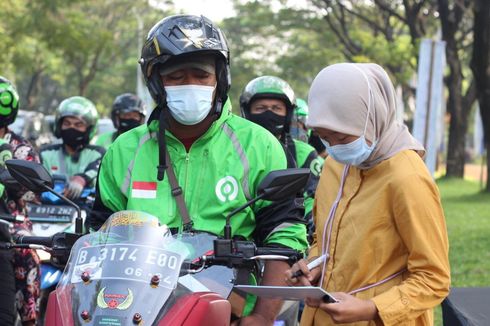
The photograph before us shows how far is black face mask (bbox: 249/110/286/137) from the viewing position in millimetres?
6703

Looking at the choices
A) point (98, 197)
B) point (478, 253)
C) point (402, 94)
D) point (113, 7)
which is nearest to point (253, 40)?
point (113, 7)

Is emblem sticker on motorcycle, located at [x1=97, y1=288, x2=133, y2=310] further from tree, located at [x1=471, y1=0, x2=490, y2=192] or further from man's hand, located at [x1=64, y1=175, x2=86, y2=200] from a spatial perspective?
tree, located at [x1=471, y1=0, x2=490, y2=192]

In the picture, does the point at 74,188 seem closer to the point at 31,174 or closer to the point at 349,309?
the point at 31,174

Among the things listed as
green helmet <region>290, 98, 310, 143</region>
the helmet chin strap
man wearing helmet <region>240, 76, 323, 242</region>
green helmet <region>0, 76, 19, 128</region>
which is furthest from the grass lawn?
the helmet chin strap

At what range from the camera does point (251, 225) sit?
3.75 meters

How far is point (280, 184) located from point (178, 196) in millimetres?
504

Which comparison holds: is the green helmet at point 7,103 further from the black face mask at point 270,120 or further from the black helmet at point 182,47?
the black helmet at point 182,47

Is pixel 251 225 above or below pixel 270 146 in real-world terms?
below

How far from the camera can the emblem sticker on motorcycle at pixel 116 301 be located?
275cm

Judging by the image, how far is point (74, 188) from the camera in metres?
7.79

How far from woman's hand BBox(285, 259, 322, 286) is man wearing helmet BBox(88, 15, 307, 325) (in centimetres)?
19

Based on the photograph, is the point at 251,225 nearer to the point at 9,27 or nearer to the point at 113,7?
the point at 9,27

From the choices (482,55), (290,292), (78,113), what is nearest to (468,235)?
(482,55)

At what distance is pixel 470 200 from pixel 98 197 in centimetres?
1845
